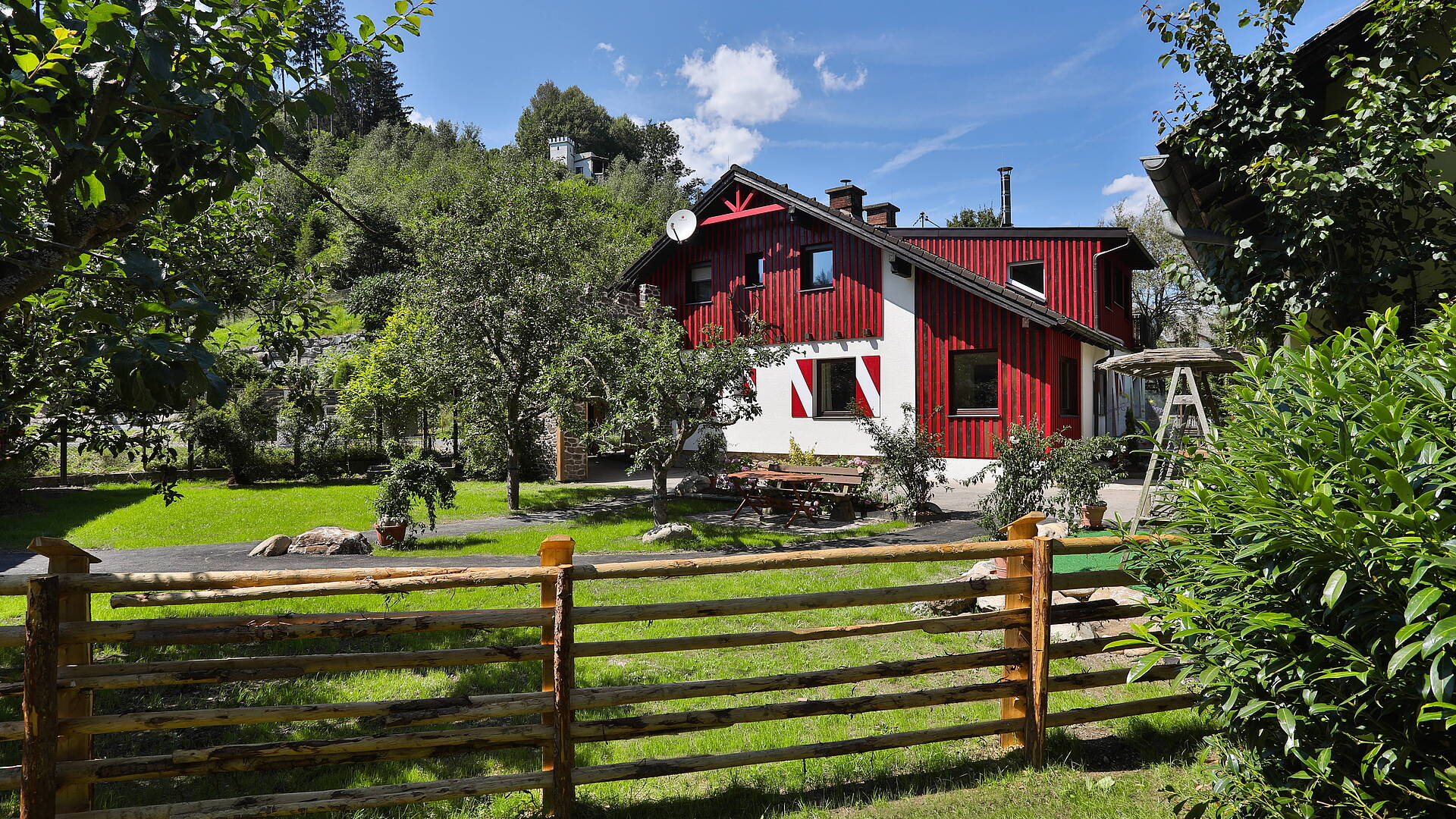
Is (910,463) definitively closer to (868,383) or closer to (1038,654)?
(868,383)

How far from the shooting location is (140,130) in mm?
3561

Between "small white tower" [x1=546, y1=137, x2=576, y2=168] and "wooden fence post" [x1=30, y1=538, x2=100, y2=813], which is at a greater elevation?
"small white tower" [x1=546, y1=137, x2=576, y2=168]

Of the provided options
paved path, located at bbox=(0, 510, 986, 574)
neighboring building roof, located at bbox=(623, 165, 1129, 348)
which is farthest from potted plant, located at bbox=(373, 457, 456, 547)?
neighboring building roof, located at bbox=(623, 165, 1129, 348)

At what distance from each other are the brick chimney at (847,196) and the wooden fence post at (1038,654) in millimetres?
18848

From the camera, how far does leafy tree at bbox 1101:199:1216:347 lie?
102 ft

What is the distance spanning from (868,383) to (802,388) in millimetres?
1722

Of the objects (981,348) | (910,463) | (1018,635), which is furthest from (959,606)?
(981,348)

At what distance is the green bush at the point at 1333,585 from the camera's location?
2.09 meters

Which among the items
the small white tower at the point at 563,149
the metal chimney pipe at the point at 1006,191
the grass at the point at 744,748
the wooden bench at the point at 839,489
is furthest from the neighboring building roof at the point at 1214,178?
the small white tower at the point at 563,149

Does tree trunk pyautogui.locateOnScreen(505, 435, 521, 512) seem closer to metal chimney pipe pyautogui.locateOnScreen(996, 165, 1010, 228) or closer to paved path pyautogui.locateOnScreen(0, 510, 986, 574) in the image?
paved path pyautogui.locateOnScreen(0, 510, 986, 574)

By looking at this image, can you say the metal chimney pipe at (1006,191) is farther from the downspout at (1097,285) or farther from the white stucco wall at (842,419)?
the white stucco wall at (842,419)

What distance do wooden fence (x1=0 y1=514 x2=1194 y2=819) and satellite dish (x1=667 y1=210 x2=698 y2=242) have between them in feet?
55.7

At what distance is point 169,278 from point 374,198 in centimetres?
4639

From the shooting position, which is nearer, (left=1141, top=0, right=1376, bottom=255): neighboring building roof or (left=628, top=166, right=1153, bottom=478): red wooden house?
(left=1141, top=0, right=1376, bottom=255): neighboring building roof
